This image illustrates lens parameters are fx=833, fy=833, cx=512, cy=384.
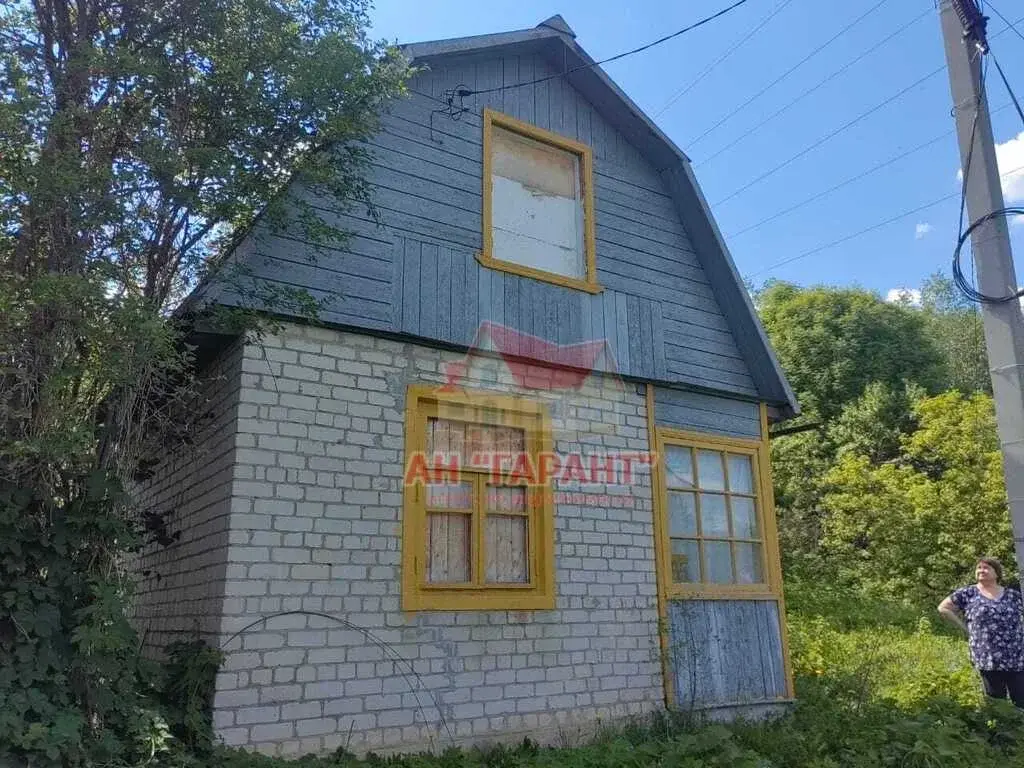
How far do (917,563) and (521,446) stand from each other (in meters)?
13.6

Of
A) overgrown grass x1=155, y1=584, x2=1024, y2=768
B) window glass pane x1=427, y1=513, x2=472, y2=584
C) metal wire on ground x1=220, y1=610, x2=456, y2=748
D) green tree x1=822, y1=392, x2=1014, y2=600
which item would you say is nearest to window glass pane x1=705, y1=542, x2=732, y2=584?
overgrown grass x1=155, y1=584, x2=1024, y2=768

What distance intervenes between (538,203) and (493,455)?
2435 mm

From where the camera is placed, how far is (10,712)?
386cm

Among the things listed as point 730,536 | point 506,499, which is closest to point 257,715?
point 506,499

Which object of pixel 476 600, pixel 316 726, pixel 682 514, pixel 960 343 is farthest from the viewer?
pixel 960 343

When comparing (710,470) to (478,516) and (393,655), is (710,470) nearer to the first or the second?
(478,516)

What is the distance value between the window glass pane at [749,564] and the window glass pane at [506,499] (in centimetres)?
237

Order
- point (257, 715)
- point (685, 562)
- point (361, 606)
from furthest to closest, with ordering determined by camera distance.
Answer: point (685, 562) < point (361, 606) < point (257, 715)

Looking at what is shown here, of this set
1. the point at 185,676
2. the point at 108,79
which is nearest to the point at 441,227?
the point at 108,79

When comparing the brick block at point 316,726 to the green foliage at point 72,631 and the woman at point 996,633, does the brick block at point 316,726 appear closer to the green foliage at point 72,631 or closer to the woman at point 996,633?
the green foliage at point 72,631

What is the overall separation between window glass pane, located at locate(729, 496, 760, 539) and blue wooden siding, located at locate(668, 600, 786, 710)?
622 millimetres

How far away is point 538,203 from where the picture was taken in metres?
7.52

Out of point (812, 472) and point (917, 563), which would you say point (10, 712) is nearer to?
point (917, 563)

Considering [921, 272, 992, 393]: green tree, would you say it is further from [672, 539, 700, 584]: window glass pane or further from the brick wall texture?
the brick wall texture
